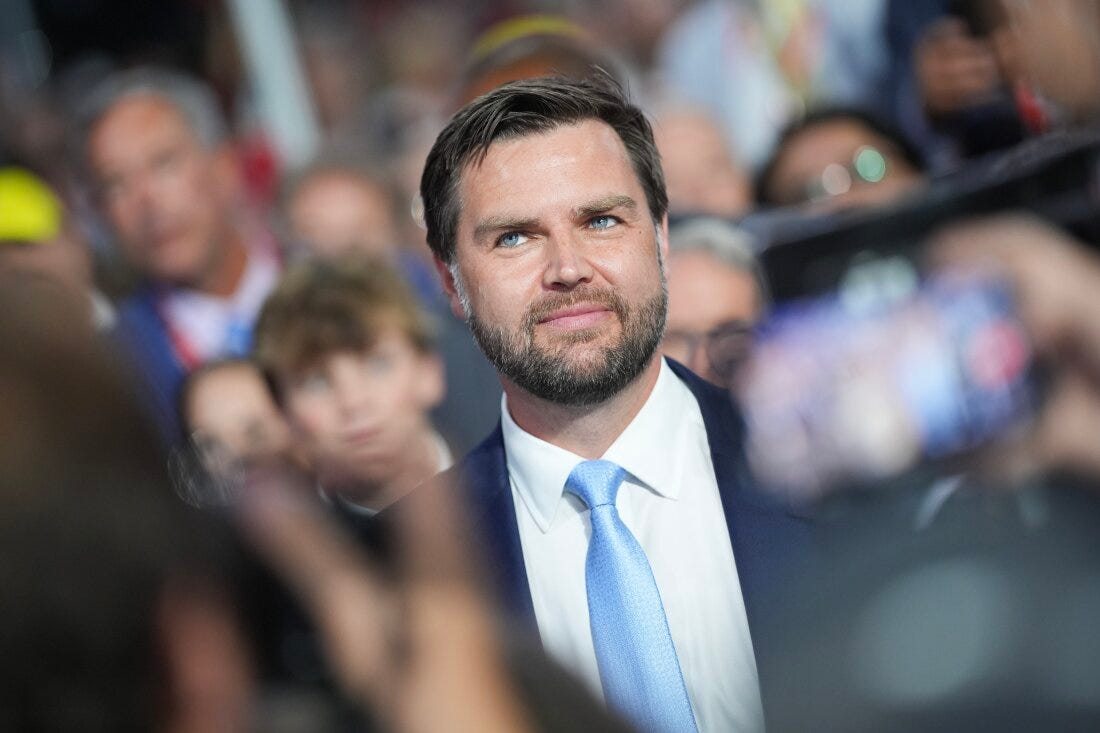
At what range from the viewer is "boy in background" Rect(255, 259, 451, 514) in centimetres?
257

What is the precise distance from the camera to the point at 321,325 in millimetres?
2797

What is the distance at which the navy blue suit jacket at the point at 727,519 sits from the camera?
1.73 metres

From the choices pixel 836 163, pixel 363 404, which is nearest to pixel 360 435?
pixel 363 404

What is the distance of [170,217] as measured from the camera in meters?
3.56

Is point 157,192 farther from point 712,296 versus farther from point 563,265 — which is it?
point 563,265

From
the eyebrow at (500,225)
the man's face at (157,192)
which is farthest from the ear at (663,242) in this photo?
the man's face at (157,192)

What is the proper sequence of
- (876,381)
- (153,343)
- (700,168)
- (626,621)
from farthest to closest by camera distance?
(700,168) < (153,343) < (876,381) < (626,621)

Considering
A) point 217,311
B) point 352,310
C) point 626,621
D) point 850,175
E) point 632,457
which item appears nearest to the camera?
point 626,621

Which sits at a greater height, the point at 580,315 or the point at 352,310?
the point at 352,310

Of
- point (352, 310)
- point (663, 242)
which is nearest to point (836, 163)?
point (352, 310)

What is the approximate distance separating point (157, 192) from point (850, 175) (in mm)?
1908

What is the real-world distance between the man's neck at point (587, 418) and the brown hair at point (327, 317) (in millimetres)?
972

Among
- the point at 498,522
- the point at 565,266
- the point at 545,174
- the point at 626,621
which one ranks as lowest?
the point at 626,621

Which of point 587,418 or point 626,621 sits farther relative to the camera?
point 587,418
